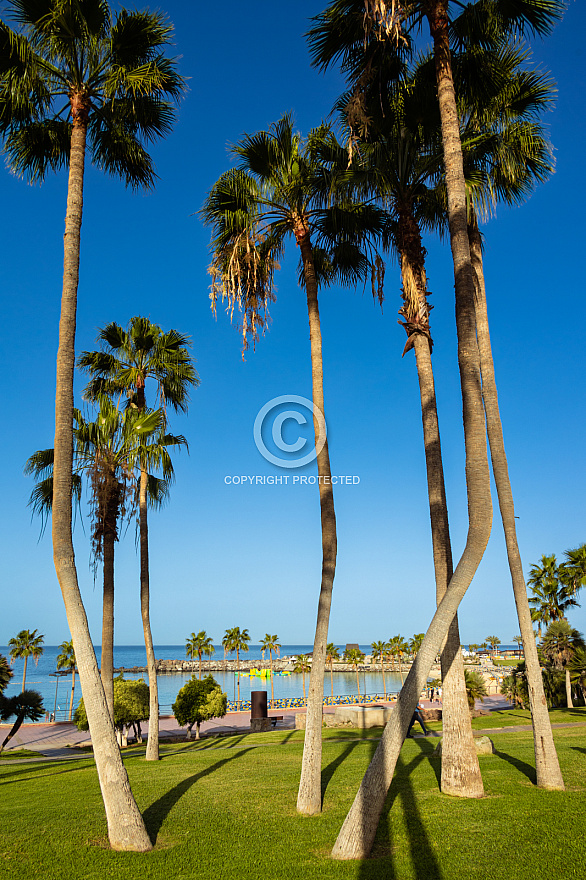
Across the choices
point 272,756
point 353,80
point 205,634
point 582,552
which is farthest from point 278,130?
point 205,634

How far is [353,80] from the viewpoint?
974cm

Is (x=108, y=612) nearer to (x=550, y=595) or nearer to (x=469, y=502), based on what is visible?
(x=469, y=502)

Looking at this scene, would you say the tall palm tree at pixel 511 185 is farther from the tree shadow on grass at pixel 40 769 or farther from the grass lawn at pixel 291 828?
the tree shadow on grass at pixel 40 769

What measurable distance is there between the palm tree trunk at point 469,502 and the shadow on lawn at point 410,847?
26 cm

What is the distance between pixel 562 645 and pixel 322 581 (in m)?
26.7

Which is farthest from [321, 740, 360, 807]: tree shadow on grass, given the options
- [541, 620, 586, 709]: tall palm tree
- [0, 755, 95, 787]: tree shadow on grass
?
[541, 620, 586, 709]: tall palm tree

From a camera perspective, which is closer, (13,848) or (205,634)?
(13,848)

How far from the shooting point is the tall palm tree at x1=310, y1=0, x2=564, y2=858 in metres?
6.13

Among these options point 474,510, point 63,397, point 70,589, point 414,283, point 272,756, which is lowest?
point 272,756

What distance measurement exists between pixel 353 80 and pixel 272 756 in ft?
49.2

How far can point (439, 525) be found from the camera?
996cm

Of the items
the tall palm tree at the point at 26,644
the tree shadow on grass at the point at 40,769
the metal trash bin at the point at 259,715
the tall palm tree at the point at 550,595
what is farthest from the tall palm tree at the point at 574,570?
the tall palm tree at the point at 26,644

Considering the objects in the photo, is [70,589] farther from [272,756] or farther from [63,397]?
[272,756]

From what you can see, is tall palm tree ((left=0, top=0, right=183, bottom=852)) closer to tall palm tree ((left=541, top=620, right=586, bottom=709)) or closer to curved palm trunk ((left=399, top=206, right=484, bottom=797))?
curved palm trunk ((left=399, top=206, right=484, bottom=797))
